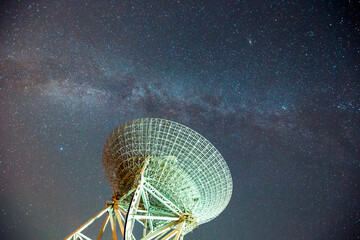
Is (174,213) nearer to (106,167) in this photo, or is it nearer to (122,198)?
(122,198)

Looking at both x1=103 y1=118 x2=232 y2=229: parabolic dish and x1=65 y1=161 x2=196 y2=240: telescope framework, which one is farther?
x1=103 y1=118 x2=232 y2=229: parabolic dish

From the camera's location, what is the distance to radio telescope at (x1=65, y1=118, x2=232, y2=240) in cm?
1140

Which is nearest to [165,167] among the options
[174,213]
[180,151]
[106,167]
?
[180,151]

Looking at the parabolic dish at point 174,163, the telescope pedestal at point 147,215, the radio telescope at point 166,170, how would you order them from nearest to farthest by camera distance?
the telescope pedestal at point 147,215 → the radio telescope at point 166,170 → the parabolic dish at point 174,163

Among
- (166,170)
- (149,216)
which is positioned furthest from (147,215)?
(166,170)

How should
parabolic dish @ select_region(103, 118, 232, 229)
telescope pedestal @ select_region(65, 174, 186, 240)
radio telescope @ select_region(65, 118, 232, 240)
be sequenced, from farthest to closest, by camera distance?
1. parabolic dish @ select_region(103, 118, 232, 229)
2. radio telescope @ select_region(65, 118, 232, 240)
3. telescope pedestal @ select_region(65, 174, 186, 240)

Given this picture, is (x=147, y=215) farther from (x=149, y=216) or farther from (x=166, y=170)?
(x=166, y=170)

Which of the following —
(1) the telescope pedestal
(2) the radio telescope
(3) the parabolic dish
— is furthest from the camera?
(3) the parabolic dish

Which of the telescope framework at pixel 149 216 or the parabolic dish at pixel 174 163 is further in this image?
the parabolic dish at pixel 174 163

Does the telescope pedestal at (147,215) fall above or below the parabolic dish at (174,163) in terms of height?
below

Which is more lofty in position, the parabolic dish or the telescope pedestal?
the parabolic dish

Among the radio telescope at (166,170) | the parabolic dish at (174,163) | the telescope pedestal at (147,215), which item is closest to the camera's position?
the telescope pedestal at (147,215)

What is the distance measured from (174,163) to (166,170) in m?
0.44

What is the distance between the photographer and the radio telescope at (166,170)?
11.4m
